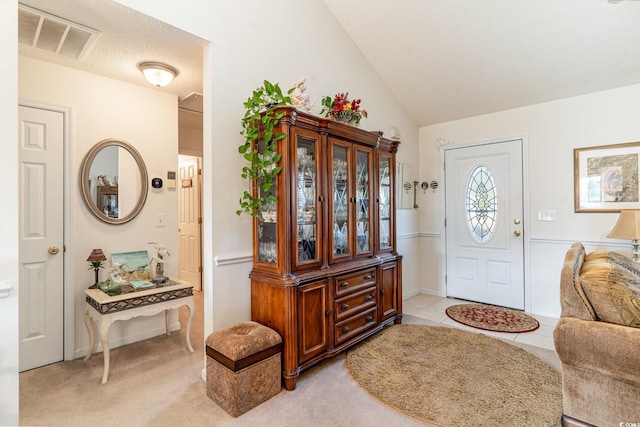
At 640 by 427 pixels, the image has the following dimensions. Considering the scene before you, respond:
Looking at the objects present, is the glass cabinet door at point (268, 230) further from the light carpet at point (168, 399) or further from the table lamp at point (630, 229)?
the table lamp at point (630, 229)

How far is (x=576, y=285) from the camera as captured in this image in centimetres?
154

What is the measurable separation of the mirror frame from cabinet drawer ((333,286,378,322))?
213cm

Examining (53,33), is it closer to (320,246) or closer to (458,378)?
(320,246)

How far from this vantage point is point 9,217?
60.7 inches

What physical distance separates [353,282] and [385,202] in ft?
3.24

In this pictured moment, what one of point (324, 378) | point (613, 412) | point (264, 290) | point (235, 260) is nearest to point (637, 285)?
point (613, 412)

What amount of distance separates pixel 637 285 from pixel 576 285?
10.3 inches

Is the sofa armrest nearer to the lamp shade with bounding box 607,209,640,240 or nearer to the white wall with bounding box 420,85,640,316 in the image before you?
the lamp shade with bounding box 607,209,640,240

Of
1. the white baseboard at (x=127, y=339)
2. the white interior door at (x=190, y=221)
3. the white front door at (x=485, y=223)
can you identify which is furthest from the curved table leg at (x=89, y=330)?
the white front door at (x=485, y=223)

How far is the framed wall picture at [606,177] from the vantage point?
3.20 meters

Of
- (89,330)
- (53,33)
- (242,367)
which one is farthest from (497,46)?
(89,330)

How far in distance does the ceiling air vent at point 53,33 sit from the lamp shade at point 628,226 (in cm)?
459

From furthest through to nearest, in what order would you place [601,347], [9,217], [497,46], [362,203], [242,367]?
[497,46]
[362,203]
[242,367]
[9,217]
[601,347]

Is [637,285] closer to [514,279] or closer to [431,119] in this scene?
[514,279]
